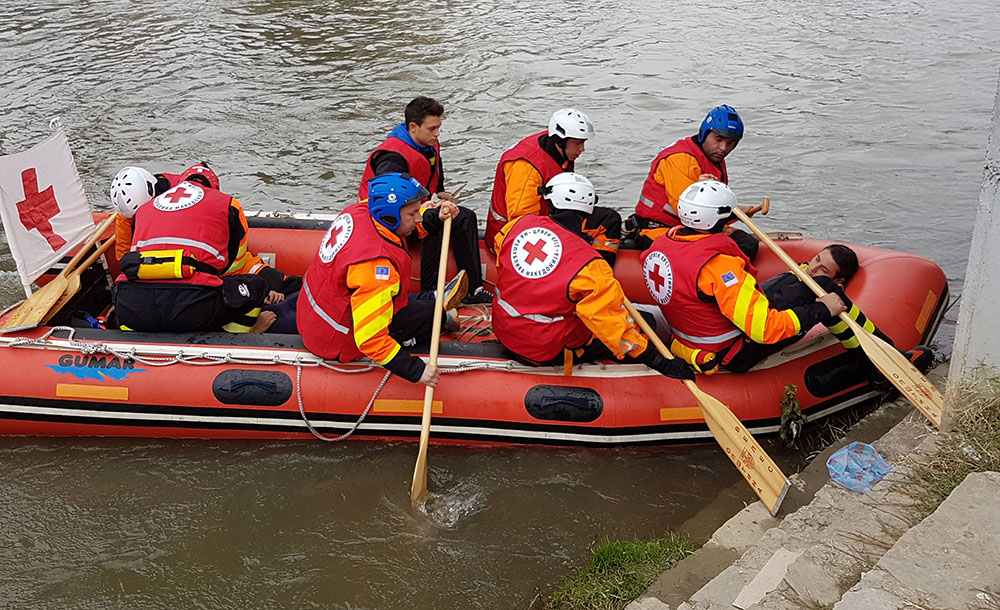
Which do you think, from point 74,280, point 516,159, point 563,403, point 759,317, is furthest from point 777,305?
point 74,280

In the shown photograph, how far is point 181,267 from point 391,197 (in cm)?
131

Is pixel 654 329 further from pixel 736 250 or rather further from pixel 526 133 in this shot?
pixel 526 133

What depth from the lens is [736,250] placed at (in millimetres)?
4477

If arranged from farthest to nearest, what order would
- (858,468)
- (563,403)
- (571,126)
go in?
Result: 1. (571,126)
2. (563,403)
3. (858,468)

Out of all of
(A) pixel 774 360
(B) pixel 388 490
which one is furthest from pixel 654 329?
(B) pixel 388 490

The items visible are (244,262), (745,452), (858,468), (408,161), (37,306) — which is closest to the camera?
(858,468)

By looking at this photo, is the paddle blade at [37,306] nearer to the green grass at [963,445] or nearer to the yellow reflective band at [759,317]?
the yellow reflective band at [759,317]

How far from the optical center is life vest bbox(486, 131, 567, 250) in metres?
5.57

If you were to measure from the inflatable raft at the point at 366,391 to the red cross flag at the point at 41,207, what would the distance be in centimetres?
53

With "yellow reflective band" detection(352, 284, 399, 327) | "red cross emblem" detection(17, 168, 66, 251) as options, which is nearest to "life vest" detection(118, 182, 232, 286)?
"red cross emblem" detection(17, 168, 66, 251)

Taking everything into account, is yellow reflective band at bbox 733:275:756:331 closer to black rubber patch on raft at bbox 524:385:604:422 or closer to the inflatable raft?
the inflatable raft

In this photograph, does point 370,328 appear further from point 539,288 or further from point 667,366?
point 667,366

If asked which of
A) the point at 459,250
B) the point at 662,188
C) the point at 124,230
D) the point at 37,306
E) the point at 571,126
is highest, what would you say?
the point at 571,126

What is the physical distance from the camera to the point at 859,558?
3072 millimetres
